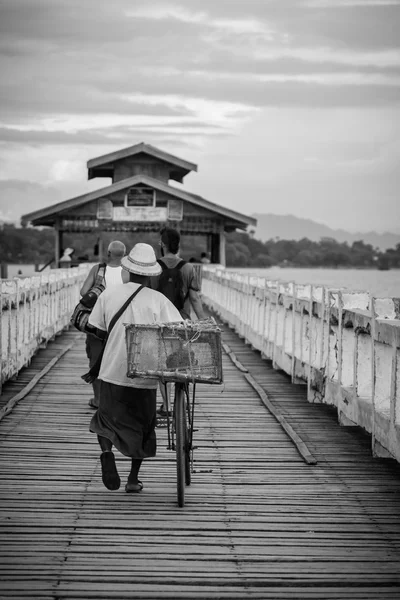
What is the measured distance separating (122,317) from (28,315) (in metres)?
7.43

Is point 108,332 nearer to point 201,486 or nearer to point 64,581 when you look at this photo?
point 201,486

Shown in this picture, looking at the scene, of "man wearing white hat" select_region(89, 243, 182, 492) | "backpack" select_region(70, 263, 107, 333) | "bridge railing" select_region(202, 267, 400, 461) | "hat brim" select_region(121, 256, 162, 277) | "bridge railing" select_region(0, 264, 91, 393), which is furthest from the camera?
"bridge railing" select_region(0, 264, 91, 393)

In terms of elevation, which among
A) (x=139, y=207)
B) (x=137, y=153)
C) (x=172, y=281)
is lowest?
(x=172, y=281)

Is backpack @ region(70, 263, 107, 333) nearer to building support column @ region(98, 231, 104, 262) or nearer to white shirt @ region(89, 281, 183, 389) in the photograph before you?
white shirt @ region(89, 281, 183, 389)

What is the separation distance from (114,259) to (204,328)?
3432 mm

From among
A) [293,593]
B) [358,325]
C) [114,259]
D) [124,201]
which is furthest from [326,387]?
[124,201]

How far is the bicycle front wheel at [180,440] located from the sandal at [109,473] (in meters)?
0.49

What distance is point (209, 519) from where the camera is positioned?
19.9 feet

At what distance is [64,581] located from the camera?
4.88 meters

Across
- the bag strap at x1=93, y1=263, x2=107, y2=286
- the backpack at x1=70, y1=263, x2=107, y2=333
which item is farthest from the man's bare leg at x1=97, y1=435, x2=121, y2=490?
the bag strap at x1=93, y1=263, x2=107, y2=286

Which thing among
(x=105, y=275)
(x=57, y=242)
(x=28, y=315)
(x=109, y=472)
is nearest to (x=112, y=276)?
(x=105, y=275)

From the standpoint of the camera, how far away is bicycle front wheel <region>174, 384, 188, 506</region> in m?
6.20

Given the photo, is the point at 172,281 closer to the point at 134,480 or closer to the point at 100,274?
the point at 100,274

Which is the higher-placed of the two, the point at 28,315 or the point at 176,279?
the point at 176,279
